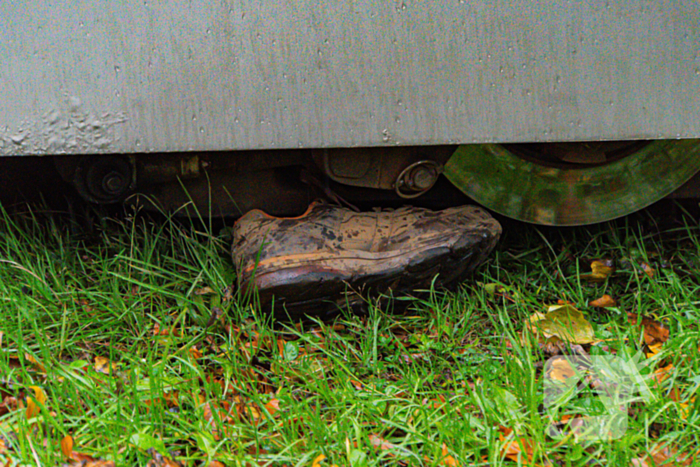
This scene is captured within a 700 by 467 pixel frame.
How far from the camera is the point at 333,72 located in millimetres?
1151

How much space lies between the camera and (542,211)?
158 cm

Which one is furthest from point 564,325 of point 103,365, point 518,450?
point 103,365

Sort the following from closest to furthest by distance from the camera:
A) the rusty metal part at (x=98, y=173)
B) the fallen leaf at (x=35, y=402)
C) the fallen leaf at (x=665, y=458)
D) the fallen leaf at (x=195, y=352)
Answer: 1. the fallen leaf at (x=665, y=458)
2. the fallen leaf at (x=35, y=402)
3. the fallen leaf at (x=195, y=352)
4. the rusty metal part at (x=98, y=173)

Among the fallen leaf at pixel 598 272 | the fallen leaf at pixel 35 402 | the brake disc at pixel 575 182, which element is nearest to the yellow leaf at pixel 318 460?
the fallen leaf at pixel 35 402

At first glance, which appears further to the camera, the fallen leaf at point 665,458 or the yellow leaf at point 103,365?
the yellow leaf at point 103,365

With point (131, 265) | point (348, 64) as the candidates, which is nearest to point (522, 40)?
point (348, 64)

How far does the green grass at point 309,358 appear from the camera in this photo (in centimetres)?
97

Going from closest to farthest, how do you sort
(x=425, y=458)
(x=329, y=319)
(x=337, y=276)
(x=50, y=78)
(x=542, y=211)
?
(x=425, y=458) → (x=50, y=78) → (x=337, y=276) → (x=329, y=319) → (x=542, y=211)

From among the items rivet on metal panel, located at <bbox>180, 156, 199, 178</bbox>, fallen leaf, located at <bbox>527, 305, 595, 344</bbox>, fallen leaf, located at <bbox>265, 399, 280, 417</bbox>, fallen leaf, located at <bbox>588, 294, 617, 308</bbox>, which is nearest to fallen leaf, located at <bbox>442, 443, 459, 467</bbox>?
fallen leaf, located at <bbox>265, 399, 280, 417</bbox>

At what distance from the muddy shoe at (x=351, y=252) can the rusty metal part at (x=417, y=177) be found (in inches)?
3.0

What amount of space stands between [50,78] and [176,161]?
1.28ft

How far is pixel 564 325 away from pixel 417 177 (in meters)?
0.54

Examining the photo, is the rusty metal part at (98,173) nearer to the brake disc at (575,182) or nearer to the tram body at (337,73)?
the tram body at (337,73)

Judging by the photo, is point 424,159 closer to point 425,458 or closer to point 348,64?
point 348,64
